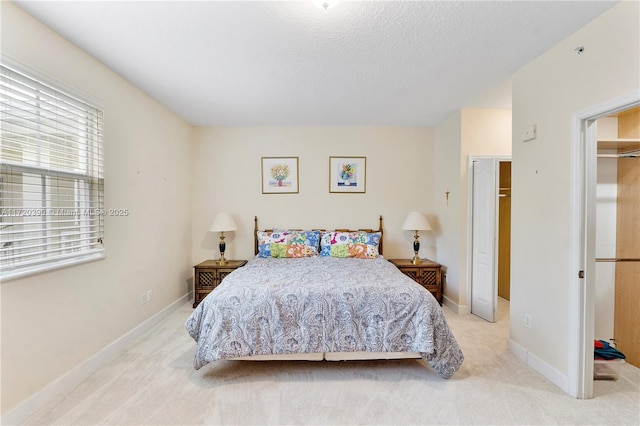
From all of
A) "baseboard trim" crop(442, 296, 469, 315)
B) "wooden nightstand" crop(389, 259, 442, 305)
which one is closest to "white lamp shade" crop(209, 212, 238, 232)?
"wooden nightstand" crop(389, 259, 442, 305)

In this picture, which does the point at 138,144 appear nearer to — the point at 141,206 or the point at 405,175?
the point at 141,206

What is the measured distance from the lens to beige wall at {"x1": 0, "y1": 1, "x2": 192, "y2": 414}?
1735 millimetres

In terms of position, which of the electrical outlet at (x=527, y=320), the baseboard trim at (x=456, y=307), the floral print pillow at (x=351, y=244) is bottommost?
the baseboard trim at (x=456, y=307)

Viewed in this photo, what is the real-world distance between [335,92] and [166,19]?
1610 millimetres

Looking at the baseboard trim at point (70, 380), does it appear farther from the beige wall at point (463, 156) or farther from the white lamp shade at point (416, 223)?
the beige wall at point (463, 156)

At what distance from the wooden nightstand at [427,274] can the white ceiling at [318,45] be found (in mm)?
2031

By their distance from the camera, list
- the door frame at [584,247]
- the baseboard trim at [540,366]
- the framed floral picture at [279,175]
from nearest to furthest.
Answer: the door frame at [584,247] < the baseboard trim at [540,366] < the framed floral picture at [279,175]

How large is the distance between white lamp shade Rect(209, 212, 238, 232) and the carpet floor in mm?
1649

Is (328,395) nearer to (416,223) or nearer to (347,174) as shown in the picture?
(416,223)

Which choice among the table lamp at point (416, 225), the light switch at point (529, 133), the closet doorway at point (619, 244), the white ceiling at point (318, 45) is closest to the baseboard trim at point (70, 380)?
the white ceiling at point (318, 45)

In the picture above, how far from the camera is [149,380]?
212 centimetres

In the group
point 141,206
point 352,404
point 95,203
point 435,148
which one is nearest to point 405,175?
point 435,148

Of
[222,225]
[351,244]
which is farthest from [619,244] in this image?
[222,225]

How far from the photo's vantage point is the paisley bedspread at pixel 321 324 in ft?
6.95
